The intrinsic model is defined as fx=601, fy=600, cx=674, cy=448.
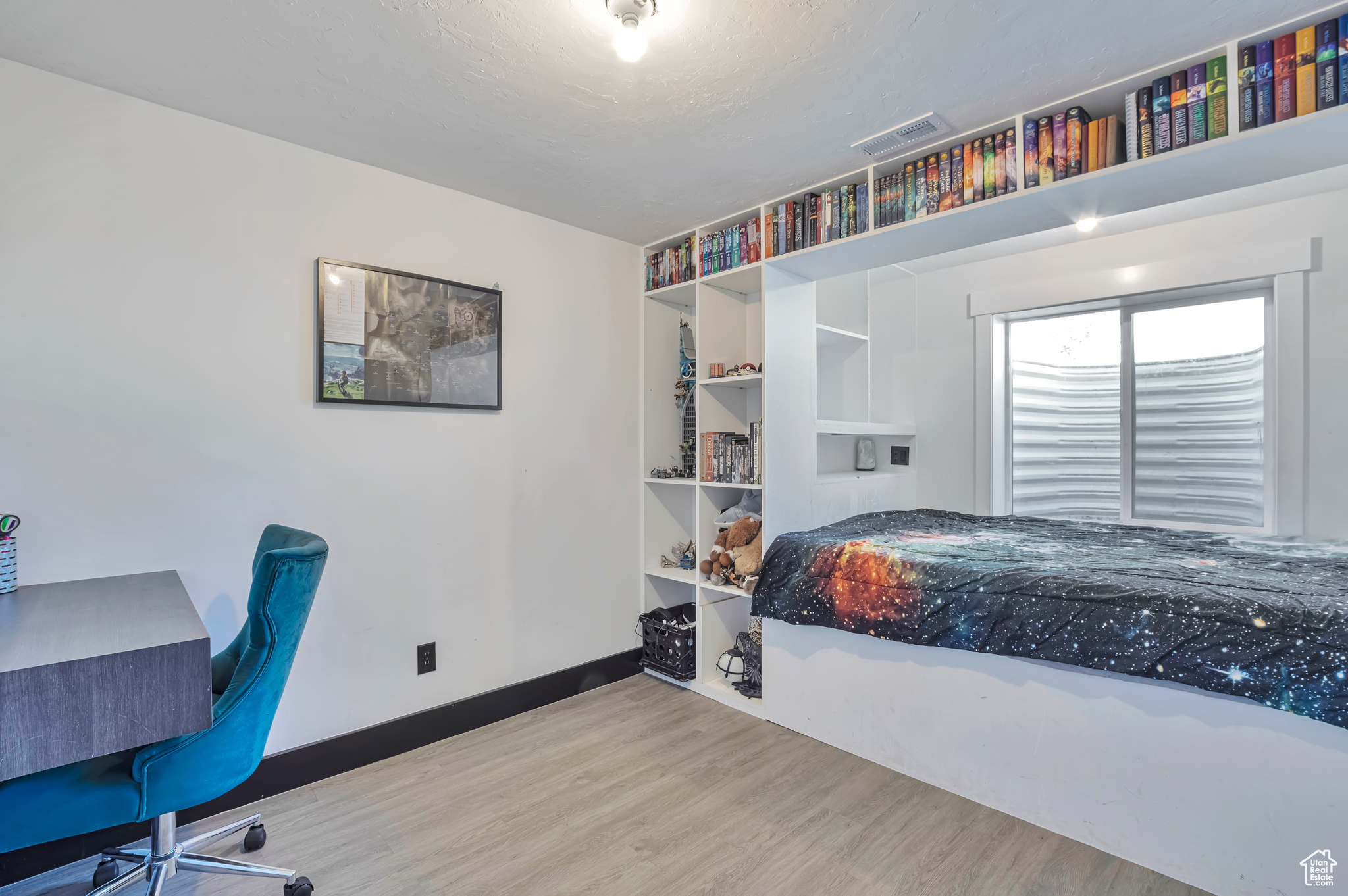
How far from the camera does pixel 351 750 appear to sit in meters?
2.25

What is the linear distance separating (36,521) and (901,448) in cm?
379

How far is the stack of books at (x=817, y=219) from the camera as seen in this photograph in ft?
7.97

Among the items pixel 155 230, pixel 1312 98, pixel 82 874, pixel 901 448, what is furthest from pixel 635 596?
pixel 1312 98

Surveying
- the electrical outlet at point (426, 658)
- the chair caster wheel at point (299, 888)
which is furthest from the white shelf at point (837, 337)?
the chair caster wheel at point (299, 888)

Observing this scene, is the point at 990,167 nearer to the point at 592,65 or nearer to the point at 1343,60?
the point at 1343,60

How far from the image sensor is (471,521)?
2.63 m

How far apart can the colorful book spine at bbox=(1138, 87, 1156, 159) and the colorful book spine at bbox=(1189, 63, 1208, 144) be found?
0.30 ft

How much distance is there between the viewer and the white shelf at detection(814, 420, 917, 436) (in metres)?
3.01

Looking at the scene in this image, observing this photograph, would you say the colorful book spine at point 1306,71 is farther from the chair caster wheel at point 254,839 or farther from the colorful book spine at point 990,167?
the chair caster wheel at point 254,839

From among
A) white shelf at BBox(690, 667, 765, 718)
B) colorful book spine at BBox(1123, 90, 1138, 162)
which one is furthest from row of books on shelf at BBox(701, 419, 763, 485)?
colorful book spine at BBox(1123, 90, 1138, 162)

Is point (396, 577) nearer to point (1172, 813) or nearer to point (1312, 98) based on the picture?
point (1172, 813)

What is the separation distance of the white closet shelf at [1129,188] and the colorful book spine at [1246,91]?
19 mm

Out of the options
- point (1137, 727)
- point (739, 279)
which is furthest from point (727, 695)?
point (739, 279)

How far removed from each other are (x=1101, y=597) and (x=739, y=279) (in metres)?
2.00
